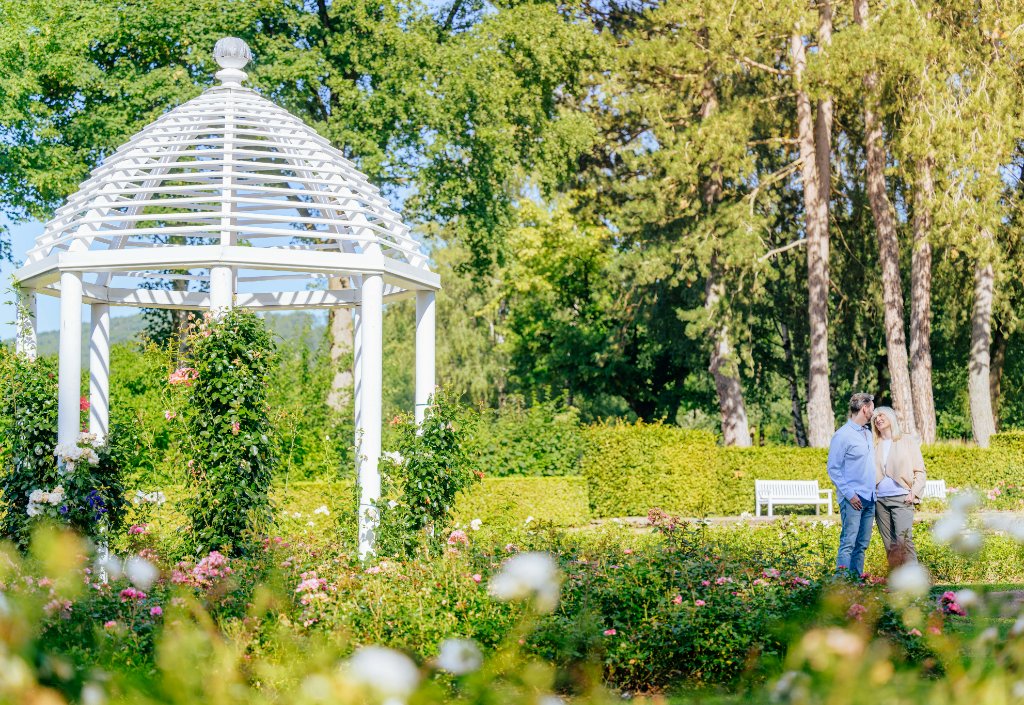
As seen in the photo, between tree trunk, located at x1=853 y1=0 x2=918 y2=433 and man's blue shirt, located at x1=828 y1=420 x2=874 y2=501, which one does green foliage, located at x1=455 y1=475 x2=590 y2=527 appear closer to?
man's blue shirt, located at x1=828 y1=420 x2=874 y2=501

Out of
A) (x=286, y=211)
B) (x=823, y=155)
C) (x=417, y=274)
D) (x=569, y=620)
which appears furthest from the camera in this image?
(x=823, y=155)

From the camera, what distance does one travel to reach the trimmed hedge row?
1573 cm

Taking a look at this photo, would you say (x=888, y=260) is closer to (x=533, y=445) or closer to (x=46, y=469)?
(x=533, y=445)

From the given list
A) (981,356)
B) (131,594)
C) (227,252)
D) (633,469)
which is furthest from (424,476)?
(981,356)

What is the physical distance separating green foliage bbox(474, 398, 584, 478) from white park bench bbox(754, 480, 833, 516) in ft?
9.97

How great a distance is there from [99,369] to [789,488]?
11.3m

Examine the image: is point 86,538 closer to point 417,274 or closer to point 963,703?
point 417,274

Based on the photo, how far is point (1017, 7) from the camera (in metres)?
19.0

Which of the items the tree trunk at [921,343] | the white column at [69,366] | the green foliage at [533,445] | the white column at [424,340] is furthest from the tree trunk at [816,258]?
the white column at [69,366]

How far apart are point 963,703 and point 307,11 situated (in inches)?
837

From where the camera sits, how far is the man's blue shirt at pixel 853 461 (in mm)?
7363

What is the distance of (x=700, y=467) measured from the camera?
16.7 metres

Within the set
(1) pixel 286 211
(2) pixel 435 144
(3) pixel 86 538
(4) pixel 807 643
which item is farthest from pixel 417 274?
(2) pixel 435 144

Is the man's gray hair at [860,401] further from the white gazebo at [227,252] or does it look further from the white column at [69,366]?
the white column at [69,366]
